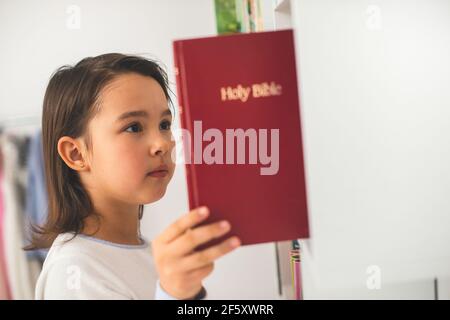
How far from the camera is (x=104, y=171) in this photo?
0.81 metres

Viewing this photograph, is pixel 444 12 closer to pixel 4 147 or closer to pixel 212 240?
pixel 212 240

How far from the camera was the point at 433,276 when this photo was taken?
Answer: 49 cm

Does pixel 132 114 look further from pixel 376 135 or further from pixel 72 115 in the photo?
pixel 376 135

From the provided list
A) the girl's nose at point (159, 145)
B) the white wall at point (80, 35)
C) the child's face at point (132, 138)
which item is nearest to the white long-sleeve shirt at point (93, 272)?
the child's face at point (132, 138)

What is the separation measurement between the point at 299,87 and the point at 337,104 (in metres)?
0.05

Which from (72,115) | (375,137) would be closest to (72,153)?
(72,115)

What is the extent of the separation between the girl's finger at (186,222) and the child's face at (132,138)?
24 centimetres

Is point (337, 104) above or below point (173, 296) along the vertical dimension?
above

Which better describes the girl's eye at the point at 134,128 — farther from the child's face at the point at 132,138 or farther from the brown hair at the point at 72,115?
the brown hair at the point at 72,115
